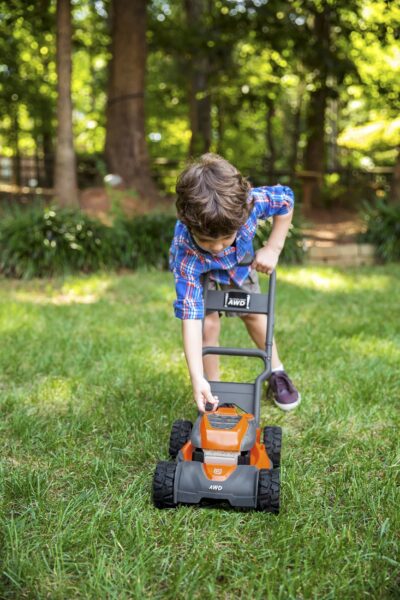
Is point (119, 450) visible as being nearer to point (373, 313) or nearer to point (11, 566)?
point (11, 566)

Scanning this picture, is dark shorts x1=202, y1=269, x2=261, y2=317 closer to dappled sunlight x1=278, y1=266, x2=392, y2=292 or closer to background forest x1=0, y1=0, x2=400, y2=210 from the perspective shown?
dappled sunlight x1=278, y1=266, x2=392, y2=292

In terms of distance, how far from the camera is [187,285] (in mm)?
2527

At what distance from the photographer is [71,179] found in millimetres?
6984

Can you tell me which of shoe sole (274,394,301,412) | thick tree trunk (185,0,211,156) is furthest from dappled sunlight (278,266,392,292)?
thick tree trunk (185,0,211,156)

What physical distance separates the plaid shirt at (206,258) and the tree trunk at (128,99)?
520 cm

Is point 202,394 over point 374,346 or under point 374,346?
over

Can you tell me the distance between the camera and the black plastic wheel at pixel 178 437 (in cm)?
239

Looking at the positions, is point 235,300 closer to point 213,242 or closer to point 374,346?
point 213,242

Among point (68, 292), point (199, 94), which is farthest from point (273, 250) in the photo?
point (199, 94)

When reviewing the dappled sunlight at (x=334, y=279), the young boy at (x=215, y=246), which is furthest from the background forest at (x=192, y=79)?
Result: the young boy at (x=215, y=246)

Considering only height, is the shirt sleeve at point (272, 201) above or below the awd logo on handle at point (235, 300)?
above

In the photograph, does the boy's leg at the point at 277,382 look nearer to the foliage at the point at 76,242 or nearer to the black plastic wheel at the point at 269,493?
the black plastic wheel at the point at 269,493

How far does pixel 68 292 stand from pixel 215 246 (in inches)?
132

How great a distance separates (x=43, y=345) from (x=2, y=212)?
135 inches
